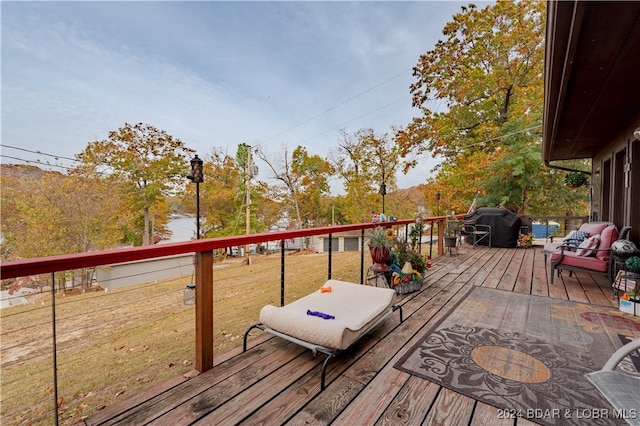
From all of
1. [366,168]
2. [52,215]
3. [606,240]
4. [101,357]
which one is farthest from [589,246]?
[366,168]

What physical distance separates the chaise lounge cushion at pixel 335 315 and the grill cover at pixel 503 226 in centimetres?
669

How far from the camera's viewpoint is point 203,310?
1820mm

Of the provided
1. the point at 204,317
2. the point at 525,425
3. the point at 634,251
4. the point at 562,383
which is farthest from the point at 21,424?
Result: the point at 634,251

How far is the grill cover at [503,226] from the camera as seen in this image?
757 cm

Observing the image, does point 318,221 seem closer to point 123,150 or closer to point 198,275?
point 123,150

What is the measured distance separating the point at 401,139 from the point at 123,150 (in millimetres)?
14334

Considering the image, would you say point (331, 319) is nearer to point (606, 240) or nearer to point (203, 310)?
point (203, 310)

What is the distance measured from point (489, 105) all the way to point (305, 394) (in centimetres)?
1313

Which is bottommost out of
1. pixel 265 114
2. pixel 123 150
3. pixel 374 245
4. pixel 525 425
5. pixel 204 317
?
pixel 525 425

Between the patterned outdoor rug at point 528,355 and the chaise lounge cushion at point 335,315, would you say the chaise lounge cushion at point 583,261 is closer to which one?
the patterned outdoor rug at point 528,355

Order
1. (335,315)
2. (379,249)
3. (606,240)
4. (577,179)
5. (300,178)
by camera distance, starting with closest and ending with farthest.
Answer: (335,315), (379,249), (606,240), (577,179), (300,178)

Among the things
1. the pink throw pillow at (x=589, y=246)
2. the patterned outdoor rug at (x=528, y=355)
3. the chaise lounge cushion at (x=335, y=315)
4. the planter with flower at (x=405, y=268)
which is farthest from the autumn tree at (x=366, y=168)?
the chaise lounge cushion at (x=335, y=315)

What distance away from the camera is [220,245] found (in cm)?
194

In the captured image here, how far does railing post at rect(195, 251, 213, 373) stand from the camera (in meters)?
1.81
